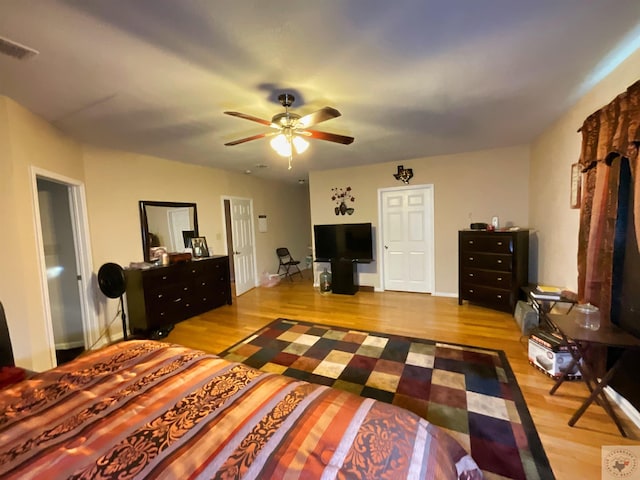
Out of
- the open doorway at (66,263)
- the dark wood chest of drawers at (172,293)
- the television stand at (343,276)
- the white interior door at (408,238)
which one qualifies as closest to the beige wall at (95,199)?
the open doorway at (66,263)

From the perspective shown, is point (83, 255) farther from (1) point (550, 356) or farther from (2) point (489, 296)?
(2) point (489, 296)

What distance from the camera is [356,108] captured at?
247 cm

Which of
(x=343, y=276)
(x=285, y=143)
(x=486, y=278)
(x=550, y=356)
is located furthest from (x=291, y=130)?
(x=486, y=278)

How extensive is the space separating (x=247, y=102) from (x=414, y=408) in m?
2.72

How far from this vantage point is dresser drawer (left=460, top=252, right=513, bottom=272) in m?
3.63

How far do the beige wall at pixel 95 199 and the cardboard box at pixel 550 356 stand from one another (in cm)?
421

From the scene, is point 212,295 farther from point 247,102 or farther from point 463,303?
point 463,303

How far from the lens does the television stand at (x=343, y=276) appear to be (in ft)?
16.3

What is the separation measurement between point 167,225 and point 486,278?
187 inches

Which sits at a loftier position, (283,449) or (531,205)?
(531,205)

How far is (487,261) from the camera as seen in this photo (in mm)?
3826

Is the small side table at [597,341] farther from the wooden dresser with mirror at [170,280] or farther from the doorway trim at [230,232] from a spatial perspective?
the doorway trim at [230,232]

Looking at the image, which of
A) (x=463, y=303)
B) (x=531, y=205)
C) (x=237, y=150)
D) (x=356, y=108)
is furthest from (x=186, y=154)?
(x=531, y=205)

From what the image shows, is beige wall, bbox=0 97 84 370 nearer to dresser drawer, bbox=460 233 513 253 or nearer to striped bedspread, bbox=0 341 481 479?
striped bedspread, bbox=0 341 481 479
